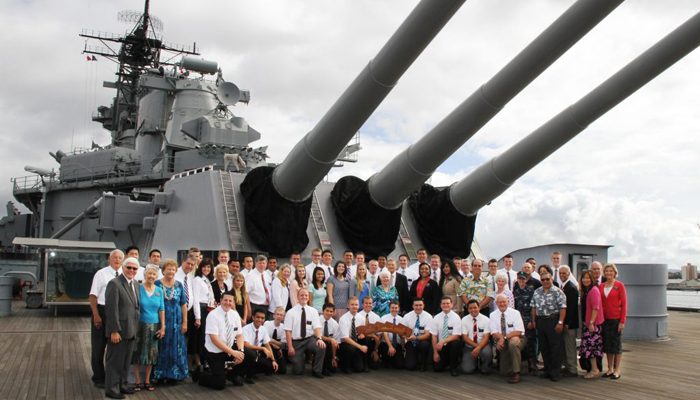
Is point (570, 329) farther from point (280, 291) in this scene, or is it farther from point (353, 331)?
point (280, 291)

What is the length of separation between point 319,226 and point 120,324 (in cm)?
455

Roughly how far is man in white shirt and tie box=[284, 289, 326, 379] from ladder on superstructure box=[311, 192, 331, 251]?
9.28ft

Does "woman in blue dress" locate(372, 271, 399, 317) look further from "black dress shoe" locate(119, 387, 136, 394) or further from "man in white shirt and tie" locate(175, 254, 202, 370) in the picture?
"black dress shoe" locate(119, 387, 136, 394)

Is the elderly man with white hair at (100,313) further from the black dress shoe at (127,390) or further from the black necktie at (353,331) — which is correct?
the black necktie at (353,331)

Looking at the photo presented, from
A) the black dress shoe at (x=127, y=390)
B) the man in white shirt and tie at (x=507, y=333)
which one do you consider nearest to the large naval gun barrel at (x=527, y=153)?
the man in white shirt and tie at (x=507, y=333)

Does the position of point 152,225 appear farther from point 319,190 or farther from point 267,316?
point 267,316

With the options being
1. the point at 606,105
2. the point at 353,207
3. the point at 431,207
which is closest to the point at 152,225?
the point at 353,207

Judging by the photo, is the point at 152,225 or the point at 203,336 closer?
the point at 203,336

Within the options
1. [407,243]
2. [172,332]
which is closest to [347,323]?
[172,332]

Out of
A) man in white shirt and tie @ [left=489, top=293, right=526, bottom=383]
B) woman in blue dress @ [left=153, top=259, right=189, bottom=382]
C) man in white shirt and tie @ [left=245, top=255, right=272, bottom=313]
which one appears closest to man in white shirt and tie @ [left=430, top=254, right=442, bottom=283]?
man in white shirt and tie @ [left=489, top=293, right=526, bottom=383]

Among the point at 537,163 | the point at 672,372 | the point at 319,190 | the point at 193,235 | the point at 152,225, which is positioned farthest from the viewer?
the point at 152,225

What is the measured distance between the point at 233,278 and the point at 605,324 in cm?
359

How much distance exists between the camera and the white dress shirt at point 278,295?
631 centimetres

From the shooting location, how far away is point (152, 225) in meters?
10.9
